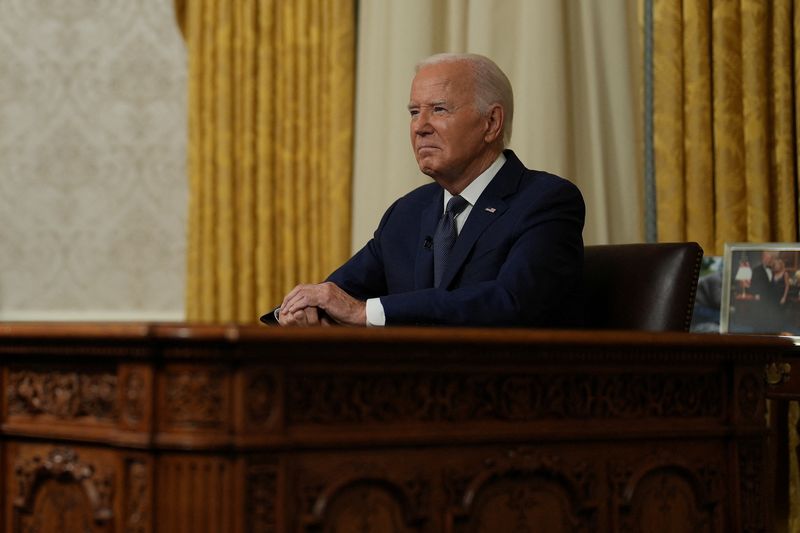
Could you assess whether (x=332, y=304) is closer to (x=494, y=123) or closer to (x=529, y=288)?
(x=529, y=288)

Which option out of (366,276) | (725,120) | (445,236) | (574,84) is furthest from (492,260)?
(574,84)

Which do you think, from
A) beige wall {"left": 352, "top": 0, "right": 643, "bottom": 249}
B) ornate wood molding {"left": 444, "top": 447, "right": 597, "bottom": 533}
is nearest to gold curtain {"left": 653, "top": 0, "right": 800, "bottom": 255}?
beige wall {"left": 352, "top": 0, "right": 643, "bottom": 249}

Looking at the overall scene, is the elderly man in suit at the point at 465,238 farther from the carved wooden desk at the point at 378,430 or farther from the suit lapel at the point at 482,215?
the carved wooden desk at the point at 378,430

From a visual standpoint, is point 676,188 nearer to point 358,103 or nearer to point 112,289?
point 358,103

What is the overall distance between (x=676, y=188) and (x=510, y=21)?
1.09m

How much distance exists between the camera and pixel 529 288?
116 inches

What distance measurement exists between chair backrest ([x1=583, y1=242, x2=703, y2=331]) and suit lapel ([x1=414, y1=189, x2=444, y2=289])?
45 centimetres

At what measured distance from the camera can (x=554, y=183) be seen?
3.30 m

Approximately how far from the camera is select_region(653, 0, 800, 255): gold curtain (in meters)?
4.29

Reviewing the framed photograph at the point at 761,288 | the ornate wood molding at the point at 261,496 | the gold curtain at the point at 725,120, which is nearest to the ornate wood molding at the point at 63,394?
the ornate wood molding at the point at 261,496

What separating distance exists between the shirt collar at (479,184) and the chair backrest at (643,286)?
0.38 meters

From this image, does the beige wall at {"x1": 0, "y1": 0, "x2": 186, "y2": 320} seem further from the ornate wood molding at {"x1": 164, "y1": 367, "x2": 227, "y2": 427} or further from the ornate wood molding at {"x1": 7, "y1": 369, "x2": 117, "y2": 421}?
the ornate wood molding at {"x1": 164, "y1": 367, "x2": 227, "y2": 427}

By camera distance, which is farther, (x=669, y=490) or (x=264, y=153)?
(x=264, y=153)

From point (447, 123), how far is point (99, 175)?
2980mm
